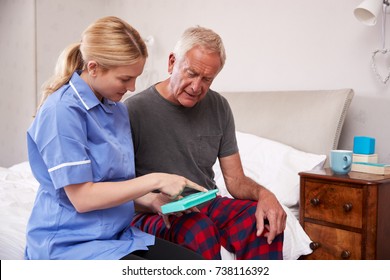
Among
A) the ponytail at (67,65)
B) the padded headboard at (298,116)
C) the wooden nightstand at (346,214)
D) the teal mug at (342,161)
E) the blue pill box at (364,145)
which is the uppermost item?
the ponytail at (67,65)

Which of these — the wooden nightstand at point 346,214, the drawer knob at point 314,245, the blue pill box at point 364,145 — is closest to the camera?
the wooden nightstand at point 346,214

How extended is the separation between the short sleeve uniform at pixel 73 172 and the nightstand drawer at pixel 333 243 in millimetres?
888

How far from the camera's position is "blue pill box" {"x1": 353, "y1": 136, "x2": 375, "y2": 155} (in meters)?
1.88

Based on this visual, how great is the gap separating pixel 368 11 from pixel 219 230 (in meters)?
1.25

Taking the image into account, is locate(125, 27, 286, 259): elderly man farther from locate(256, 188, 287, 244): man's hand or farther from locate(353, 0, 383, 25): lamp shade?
locate(353, 0, 383, 25): lamp shade

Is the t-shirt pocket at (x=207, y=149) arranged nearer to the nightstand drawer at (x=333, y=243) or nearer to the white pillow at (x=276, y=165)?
the white pillow at (x=276, y=165)

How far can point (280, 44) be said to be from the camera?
8.09 feet

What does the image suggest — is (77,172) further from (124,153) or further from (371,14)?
(371,14)

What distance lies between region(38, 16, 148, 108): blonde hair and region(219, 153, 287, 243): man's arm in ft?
1.87

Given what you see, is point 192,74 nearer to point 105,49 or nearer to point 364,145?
point 105,49

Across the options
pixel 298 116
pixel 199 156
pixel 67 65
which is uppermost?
pixel 67 65

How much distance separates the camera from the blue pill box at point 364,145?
1885mm

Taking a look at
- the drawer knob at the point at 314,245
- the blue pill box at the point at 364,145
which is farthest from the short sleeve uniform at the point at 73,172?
the blue pill box at the point at 364,145

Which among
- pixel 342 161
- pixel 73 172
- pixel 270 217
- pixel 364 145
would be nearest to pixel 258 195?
pixel 270 217
